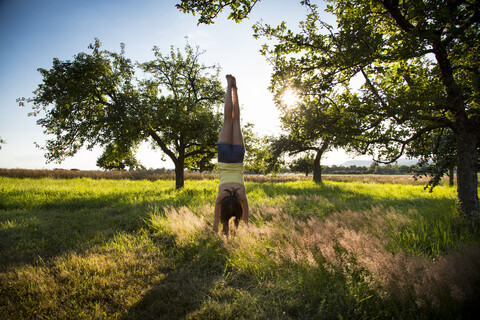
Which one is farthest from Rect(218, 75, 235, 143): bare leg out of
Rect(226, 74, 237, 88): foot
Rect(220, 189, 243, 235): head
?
Rect(220, 189, 243, 235): head

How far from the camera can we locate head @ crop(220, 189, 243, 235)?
4.60 m

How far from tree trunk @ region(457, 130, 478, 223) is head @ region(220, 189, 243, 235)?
5.60m

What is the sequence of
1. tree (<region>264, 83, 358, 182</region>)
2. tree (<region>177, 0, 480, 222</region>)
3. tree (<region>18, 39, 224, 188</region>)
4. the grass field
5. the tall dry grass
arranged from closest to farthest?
the tall dry grass < the grass field < tree (<region>177, 0, 480, 222</region>) < tree (<region>264, 83, 358, 182</region>) < tree (<region>18, 39, 224, 188</region>)

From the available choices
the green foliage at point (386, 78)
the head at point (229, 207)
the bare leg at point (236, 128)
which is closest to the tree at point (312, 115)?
the green foliage at point (386, 78)

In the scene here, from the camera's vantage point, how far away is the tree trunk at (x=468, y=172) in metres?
5.19

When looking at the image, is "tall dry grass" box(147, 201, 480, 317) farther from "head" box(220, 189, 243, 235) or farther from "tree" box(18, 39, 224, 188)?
"tree" box(18, 39, 224, 188)

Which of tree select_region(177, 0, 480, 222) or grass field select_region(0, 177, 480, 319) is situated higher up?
tree select_region(177, 0, 480, 222)

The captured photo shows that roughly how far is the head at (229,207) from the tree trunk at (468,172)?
5601 mm

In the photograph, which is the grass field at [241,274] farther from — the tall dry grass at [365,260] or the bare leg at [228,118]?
the bare leg at [228,118]

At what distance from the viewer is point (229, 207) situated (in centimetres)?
459

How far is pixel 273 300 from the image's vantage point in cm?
285

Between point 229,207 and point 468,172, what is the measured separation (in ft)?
19.8

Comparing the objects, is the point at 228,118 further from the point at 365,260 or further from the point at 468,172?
the point at 468,172

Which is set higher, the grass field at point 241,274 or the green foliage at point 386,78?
the green foliage at point 386,78
